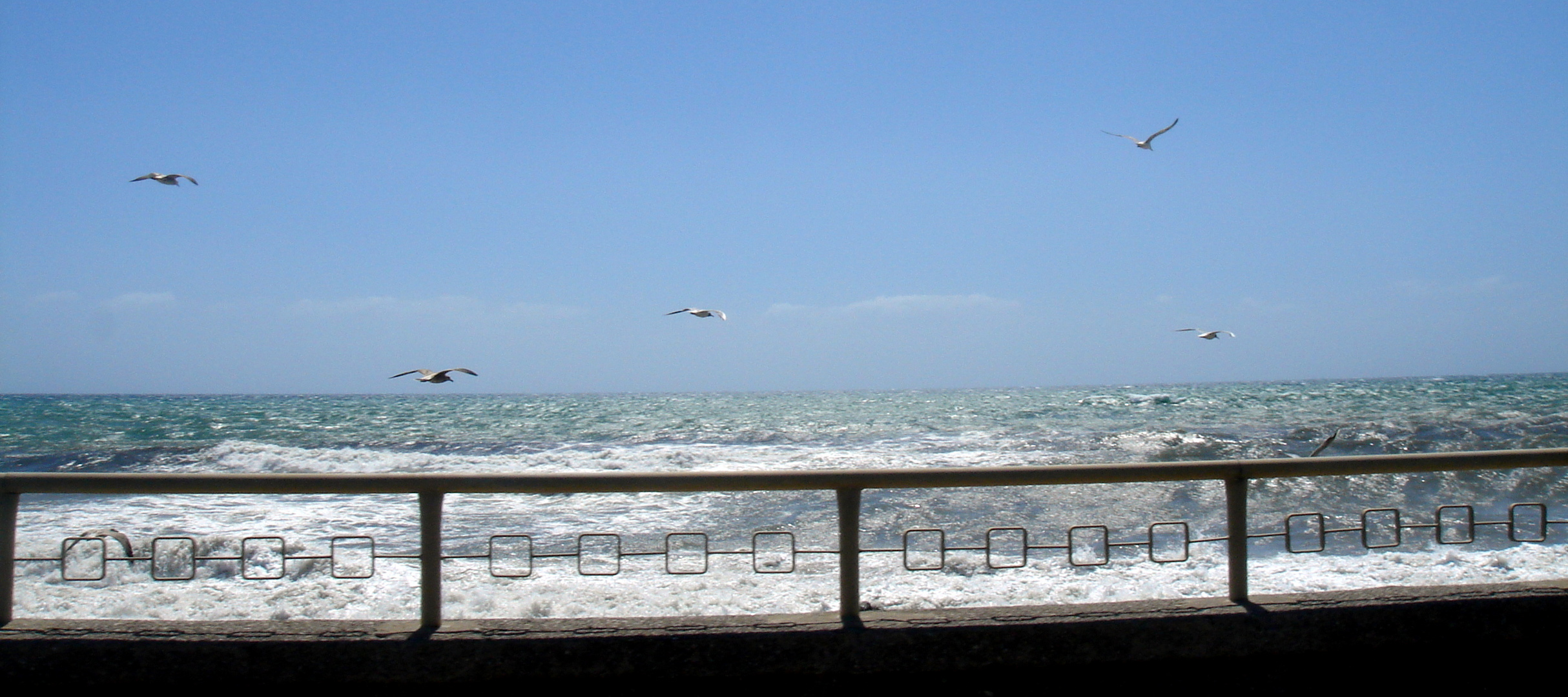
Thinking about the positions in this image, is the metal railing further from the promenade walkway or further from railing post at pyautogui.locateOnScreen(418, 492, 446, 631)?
the promenade walkway

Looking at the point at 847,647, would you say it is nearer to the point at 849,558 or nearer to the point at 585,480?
the point at 849,558

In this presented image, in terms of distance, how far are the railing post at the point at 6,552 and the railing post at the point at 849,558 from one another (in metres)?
2.54

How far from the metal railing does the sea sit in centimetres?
25

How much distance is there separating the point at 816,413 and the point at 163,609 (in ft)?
128

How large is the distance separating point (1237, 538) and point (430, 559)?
2678 millimetres

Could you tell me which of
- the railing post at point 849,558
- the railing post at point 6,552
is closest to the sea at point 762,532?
the railing post at point 6,552

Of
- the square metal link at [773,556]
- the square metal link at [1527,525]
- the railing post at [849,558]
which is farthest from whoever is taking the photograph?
the square metal link at [1527,525]

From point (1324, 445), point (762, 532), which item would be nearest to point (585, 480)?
point (762, 532)

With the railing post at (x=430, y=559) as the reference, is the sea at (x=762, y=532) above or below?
below

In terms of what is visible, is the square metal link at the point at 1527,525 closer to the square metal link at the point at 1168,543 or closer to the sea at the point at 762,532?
the sea at the point at 762,532

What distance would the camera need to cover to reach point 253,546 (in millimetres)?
8438

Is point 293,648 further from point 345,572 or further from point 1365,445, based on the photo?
point 1365,445

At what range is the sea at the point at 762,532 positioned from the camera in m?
5.34

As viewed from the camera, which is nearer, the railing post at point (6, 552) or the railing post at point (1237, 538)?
the railing post at point (6, 552)
